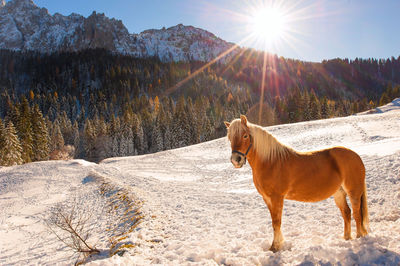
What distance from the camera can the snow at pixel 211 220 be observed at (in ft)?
13.8

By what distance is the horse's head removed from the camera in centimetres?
412

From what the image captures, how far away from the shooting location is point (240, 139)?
420cm

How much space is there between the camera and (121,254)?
543cm

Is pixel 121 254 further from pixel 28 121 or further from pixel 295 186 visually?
pixel 28 121

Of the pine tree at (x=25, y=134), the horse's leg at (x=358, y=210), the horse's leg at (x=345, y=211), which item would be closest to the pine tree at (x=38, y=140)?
the pine tree at (x=25, y=134)

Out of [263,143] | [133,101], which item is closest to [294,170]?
[263,143]

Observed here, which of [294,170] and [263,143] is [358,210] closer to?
[294,170]

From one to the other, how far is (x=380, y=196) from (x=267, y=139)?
17.8 feet

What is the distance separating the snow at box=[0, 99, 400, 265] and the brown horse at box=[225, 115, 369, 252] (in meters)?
0.86

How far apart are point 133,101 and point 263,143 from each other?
11792 centimetres

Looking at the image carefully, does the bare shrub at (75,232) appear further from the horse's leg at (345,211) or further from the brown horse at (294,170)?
the horse's leg at (345,211)

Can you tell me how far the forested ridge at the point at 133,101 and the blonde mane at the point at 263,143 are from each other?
38409 mm

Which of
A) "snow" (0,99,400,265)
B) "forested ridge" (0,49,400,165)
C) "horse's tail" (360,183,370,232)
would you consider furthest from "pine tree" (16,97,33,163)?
"horse's tail" (360,183,370,232)

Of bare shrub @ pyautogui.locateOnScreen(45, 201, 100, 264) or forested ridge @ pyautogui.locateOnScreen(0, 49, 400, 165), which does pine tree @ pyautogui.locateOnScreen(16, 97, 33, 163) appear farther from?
bare shrub @ pyautogui.locateOnScreen(45, 201, 100, 264)
